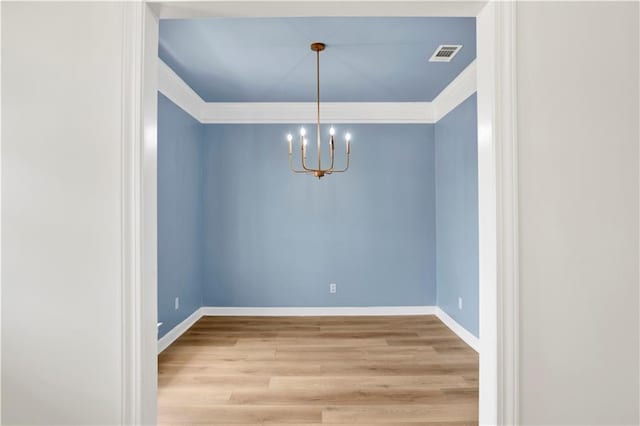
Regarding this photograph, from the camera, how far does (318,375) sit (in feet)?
9.58

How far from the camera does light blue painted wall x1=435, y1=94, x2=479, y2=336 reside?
11.9ft

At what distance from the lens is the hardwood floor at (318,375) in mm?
2348

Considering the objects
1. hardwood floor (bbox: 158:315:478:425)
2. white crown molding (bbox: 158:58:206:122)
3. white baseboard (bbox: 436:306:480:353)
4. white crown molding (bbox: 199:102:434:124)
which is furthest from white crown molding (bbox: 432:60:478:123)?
white crown molding (bbox: 158:58:206:122)

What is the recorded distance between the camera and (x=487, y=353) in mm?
1387

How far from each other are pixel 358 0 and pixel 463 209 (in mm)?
2982

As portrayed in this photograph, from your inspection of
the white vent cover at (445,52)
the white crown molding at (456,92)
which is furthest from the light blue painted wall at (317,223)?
the white vent cover at (445,52)

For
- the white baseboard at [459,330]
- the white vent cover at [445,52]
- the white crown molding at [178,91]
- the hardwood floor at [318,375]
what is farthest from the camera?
the white baseboard at [459,330]

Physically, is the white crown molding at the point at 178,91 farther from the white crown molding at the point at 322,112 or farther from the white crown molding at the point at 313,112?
the white crown molding at the point at 313,112

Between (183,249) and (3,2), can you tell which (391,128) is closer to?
(183,249)

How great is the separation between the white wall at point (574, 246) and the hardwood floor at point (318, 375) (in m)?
1.12

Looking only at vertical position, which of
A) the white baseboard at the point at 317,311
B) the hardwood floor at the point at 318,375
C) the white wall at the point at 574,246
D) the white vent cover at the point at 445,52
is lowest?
the hardwood floor at the point at 318,375

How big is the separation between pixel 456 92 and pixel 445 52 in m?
0.91

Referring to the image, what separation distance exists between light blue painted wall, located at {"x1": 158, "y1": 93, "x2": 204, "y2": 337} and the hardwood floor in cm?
41

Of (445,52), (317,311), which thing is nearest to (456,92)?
(445,52)
